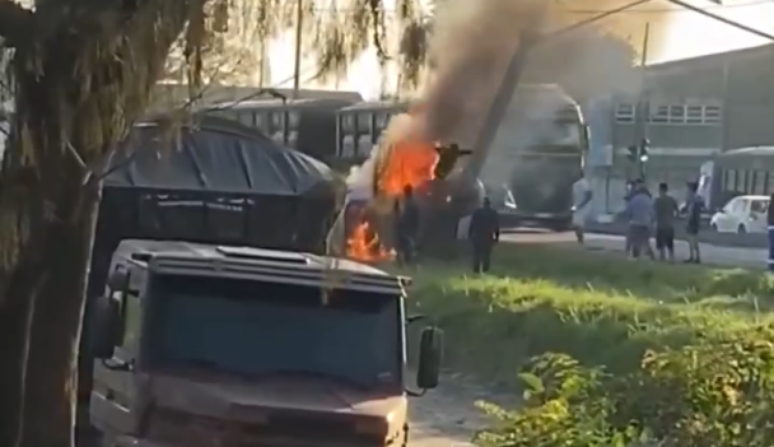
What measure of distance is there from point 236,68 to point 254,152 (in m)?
7.48

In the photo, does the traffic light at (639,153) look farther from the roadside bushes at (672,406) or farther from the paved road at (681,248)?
the roadside bushes at (672,406)

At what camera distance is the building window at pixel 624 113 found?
58.9m

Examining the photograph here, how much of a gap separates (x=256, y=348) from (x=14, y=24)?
296 centimetres

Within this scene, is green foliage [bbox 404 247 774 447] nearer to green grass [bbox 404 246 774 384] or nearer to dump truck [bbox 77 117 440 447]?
green grass [bbox 404 246 774 384]

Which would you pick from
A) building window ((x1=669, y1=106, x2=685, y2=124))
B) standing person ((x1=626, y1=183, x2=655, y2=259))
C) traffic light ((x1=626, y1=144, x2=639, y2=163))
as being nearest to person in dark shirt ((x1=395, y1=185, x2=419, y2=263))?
standing person ((x1=626, y1=183, x2=655, y2=259))

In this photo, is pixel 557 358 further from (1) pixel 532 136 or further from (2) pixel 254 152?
(1) pixel 532 136

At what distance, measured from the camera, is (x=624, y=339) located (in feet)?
59.2

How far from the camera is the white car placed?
44.1 metres

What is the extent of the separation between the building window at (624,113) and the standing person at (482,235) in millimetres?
29204

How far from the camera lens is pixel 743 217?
45031 mm

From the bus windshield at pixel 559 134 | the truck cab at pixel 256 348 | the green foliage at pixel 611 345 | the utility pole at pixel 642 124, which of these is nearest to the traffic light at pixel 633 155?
the utility pole at pixel 642 124

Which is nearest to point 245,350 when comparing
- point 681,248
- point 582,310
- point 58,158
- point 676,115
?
point 58,158

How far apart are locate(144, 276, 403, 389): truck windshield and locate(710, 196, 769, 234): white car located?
114 feet

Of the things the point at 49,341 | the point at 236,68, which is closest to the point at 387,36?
the point at 236,68
